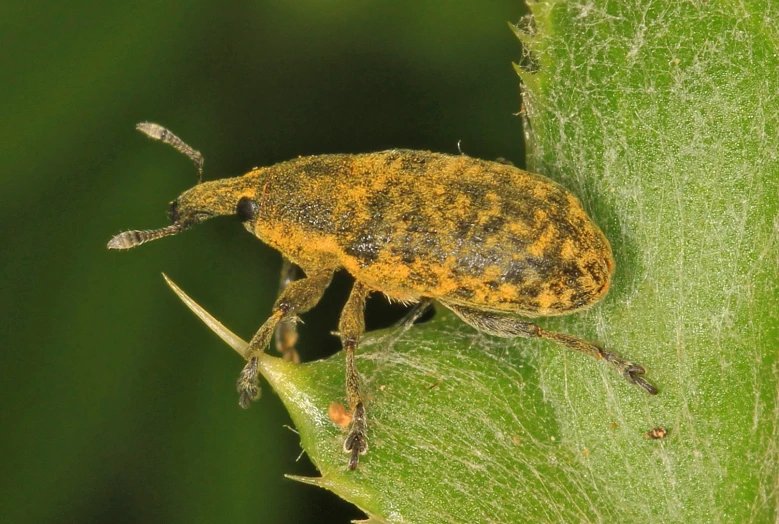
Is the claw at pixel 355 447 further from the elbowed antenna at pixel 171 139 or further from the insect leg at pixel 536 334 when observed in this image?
the elbowed antenna at pixel 171 139

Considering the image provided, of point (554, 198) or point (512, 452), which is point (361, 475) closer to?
point (512, 452)

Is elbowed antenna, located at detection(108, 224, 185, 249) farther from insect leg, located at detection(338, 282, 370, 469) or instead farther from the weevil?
insect leg, located at detection(338, 282, 370, 469)

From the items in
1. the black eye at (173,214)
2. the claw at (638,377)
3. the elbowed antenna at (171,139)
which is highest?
the elbowed antenna at (171,139)

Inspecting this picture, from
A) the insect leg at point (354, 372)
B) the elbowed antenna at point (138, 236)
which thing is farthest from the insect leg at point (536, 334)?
the elbowed antenna at point (138, 236)

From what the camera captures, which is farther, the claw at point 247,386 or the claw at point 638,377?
the claw at point 247,386

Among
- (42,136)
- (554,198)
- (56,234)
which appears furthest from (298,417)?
(42,136)

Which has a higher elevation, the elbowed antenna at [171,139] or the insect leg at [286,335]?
the elbowed antenna at [171,139]
